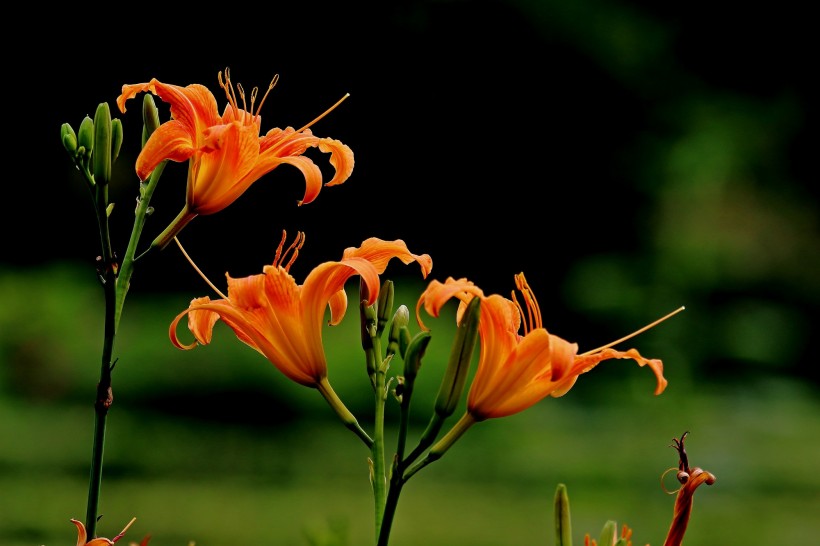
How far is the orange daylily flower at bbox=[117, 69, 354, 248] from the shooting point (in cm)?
52

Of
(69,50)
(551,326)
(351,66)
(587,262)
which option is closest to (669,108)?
(587,262)

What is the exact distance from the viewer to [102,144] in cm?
53

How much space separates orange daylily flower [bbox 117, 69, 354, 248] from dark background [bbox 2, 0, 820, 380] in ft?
11.0

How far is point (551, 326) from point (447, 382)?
371 cm

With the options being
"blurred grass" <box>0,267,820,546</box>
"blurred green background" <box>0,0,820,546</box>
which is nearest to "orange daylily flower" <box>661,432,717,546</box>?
"blurred grass" <box>0,267,820,546</box>

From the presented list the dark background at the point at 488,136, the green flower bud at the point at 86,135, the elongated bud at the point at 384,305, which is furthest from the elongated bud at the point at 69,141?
the dark background at the point at 488,136

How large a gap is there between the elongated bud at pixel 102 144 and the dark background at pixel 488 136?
3.41 metres

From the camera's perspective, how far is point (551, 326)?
13.6 feet

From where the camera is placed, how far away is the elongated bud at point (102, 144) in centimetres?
52

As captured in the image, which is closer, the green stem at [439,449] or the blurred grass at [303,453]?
the green stem at [439,449]

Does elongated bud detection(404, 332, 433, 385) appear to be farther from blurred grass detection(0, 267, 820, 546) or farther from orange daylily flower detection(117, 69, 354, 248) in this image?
blurred grass detection(0, 267, 820, 546)

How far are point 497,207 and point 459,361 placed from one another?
3899 millimetres

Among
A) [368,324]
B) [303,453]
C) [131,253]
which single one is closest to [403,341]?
[368,324]

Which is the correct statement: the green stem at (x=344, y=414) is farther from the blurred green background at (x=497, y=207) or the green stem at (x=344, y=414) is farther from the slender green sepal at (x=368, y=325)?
the blurred green background at (x=497, y=207)
